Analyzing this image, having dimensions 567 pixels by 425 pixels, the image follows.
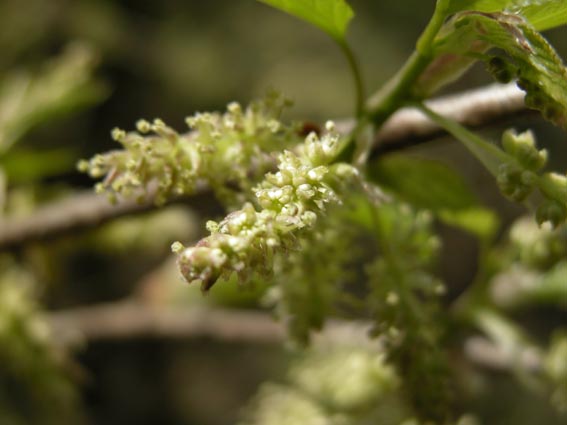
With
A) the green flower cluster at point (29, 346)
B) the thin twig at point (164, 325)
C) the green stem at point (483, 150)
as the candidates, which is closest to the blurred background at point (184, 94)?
the thin twig at point (164, 325)

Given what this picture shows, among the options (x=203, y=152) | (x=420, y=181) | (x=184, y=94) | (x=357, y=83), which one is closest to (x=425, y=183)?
(x=420, y=181)

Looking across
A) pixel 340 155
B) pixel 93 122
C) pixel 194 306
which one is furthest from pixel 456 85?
pixel 340 155

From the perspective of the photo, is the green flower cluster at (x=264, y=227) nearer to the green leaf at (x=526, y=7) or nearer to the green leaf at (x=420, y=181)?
the green leaf at (x=526, y=7)

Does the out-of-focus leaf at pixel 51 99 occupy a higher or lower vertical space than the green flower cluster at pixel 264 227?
higher

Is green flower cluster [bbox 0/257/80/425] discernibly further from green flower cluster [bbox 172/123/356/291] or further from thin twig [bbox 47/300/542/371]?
green flower cluster [bbox 172/123/356/291]

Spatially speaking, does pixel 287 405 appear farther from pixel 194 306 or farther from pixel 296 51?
pixel 296 51
